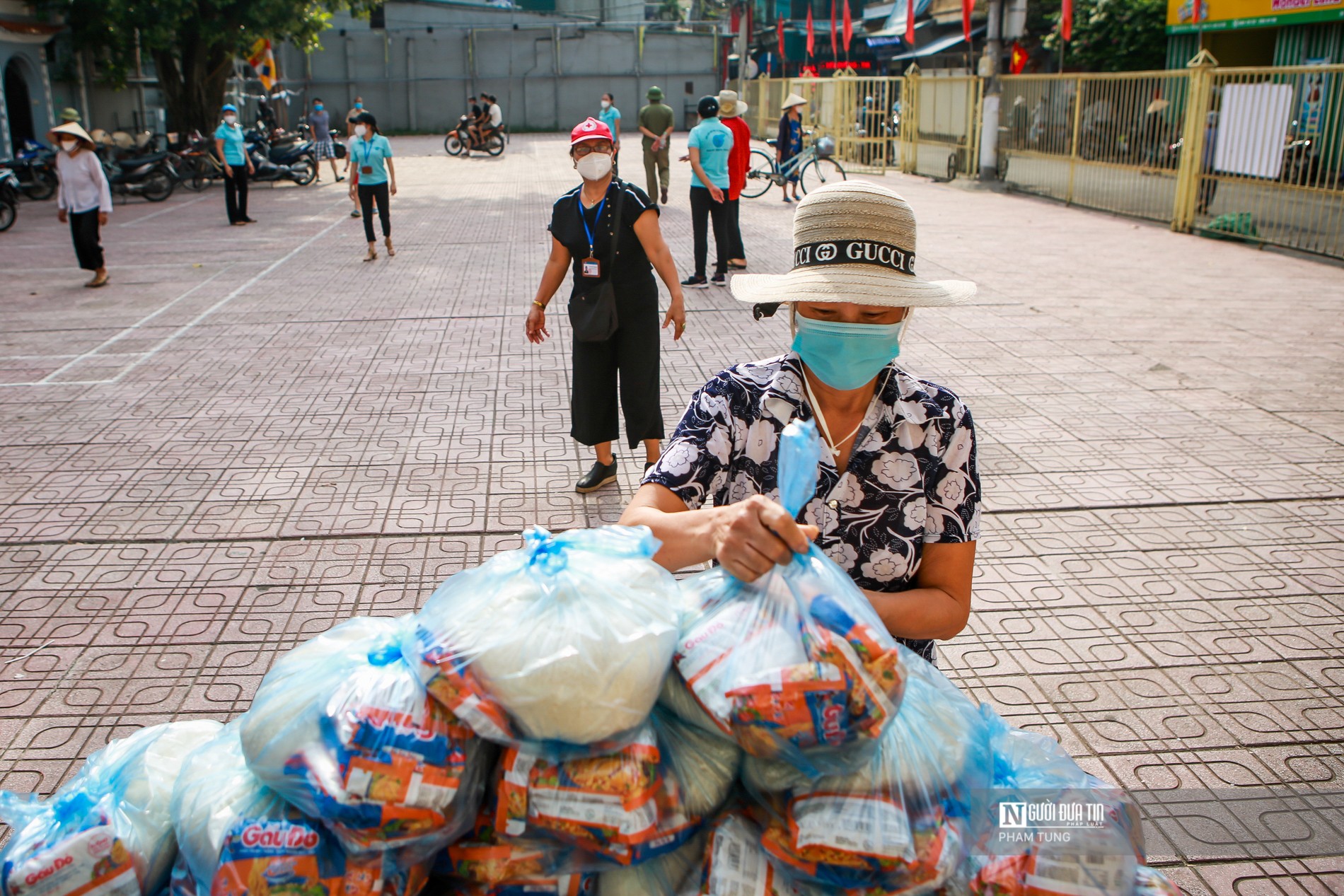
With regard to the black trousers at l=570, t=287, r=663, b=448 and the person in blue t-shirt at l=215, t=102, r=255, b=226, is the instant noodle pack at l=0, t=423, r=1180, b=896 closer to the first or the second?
the black trousers at l=570, t=287, r=663, b=448

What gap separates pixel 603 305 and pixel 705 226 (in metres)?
5.87

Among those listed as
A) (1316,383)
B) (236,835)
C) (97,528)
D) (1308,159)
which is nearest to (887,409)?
(236,835)

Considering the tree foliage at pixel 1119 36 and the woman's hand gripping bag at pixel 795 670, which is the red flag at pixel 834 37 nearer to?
the tree foliage at pixel 1119 36

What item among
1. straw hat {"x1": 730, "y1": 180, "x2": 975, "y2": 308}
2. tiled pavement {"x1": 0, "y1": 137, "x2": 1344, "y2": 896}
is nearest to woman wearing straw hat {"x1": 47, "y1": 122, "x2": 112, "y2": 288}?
tiled pavement {"x1": 0, "y1": 137, "x2": 1344, "y2": 896}

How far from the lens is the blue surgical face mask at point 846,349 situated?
75.1 inches

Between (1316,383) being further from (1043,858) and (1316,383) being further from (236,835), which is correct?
(236,835)

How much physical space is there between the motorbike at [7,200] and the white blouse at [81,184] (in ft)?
18.3

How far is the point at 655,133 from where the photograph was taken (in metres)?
14.5

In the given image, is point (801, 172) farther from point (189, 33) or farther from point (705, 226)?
point (189, 33)

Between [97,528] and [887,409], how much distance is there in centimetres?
413

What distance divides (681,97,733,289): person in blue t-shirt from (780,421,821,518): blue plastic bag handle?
29.2 feet

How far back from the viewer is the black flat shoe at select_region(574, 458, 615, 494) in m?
5.18

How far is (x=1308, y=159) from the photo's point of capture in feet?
38.4

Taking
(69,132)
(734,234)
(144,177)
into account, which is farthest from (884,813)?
(144,177)
